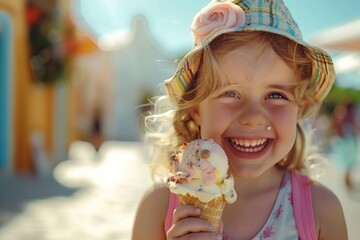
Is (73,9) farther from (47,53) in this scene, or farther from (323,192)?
(323,192)

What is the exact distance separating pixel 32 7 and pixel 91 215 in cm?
528

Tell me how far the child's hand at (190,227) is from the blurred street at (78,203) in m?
1.65

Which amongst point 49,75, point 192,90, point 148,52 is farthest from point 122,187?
point 148,52

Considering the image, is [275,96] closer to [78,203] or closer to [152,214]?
[152,214]

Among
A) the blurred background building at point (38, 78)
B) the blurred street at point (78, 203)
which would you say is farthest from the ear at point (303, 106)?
the blurred background building at point (38, 78)

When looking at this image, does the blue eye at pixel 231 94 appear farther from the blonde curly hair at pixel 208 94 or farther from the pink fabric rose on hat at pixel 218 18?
the pink fabric rose on hat at pixel 218 18

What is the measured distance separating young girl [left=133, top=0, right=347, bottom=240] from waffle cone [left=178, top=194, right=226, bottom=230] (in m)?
0.03

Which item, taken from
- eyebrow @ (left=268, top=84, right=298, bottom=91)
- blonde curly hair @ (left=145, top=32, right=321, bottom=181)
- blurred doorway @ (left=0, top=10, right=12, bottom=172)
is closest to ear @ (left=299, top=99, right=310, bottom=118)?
blonde curly hair @ (left=145, top=32, right=321, bottom=181)

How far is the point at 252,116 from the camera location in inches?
59.3

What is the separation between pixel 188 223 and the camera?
53.9 inches

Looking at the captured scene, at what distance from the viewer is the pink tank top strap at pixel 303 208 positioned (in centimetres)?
157

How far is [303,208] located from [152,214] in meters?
0.52

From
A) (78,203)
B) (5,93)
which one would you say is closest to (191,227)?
(78,203)

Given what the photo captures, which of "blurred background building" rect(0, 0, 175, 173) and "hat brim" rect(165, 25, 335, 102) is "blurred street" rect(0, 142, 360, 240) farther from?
"hat brim" rect(165, 25, 335, 102)
